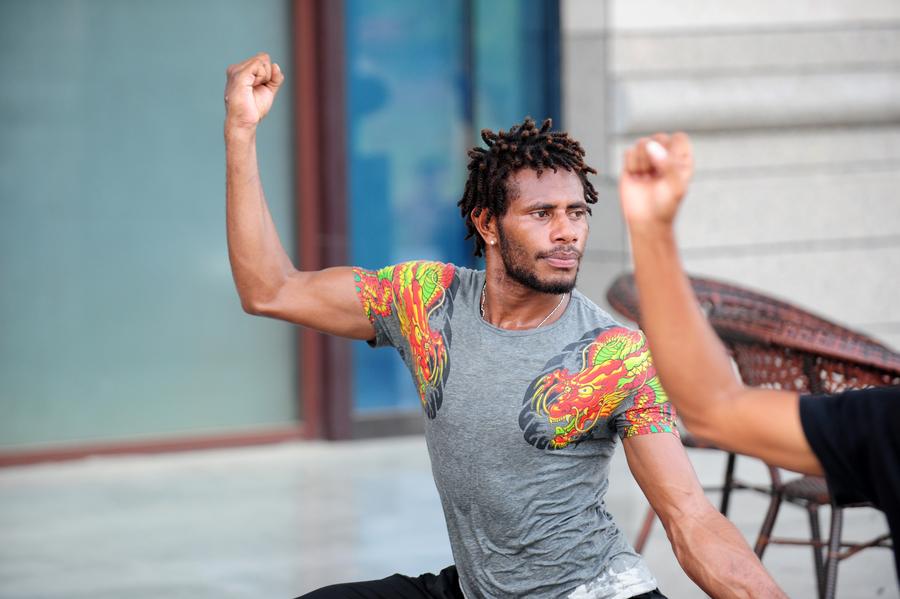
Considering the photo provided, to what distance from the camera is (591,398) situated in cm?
297

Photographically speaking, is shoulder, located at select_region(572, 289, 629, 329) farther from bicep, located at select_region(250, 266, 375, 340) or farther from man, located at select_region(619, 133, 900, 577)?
man, located at select_region(619, 133, 900, 577)

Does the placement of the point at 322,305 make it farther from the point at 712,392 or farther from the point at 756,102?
the point at 756,102

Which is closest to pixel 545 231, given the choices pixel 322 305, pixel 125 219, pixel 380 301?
pixel 380 301

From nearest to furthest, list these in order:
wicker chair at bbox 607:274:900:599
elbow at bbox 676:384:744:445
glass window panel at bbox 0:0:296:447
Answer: elbow at bbox 676:384:744:445
wicker chair at bbox 607:274:900:599
glass window panel at bbox 0:0:296:447

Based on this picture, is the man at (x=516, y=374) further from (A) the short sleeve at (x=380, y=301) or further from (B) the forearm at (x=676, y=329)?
(B) the forearm at (x=676, y=329)

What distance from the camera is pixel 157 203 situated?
749 cm

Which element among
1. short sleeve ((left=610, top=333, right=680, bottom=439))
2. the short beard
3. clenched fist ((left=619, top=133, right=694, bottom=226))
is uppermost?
clenched fist ((left=619, top=133, right=694, bottom=226))

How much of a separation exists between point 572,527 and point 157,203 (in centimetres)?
498

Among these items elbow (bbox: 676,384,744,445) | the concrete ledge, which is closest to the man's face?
elbow (bbox: 676,384,744,445)

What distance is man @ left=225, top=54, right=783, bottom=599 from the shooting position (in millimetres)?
2963

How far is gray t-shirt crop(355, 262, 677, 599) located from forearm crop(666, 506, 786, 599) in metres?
0.26

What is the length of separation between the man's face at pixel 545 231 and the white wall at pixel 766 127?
444 cm

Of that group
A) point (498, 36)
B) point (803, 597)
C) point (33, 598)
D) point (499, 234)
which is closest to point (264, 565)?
point (33, 598)

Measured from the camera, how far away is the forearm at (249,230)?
125 inches
